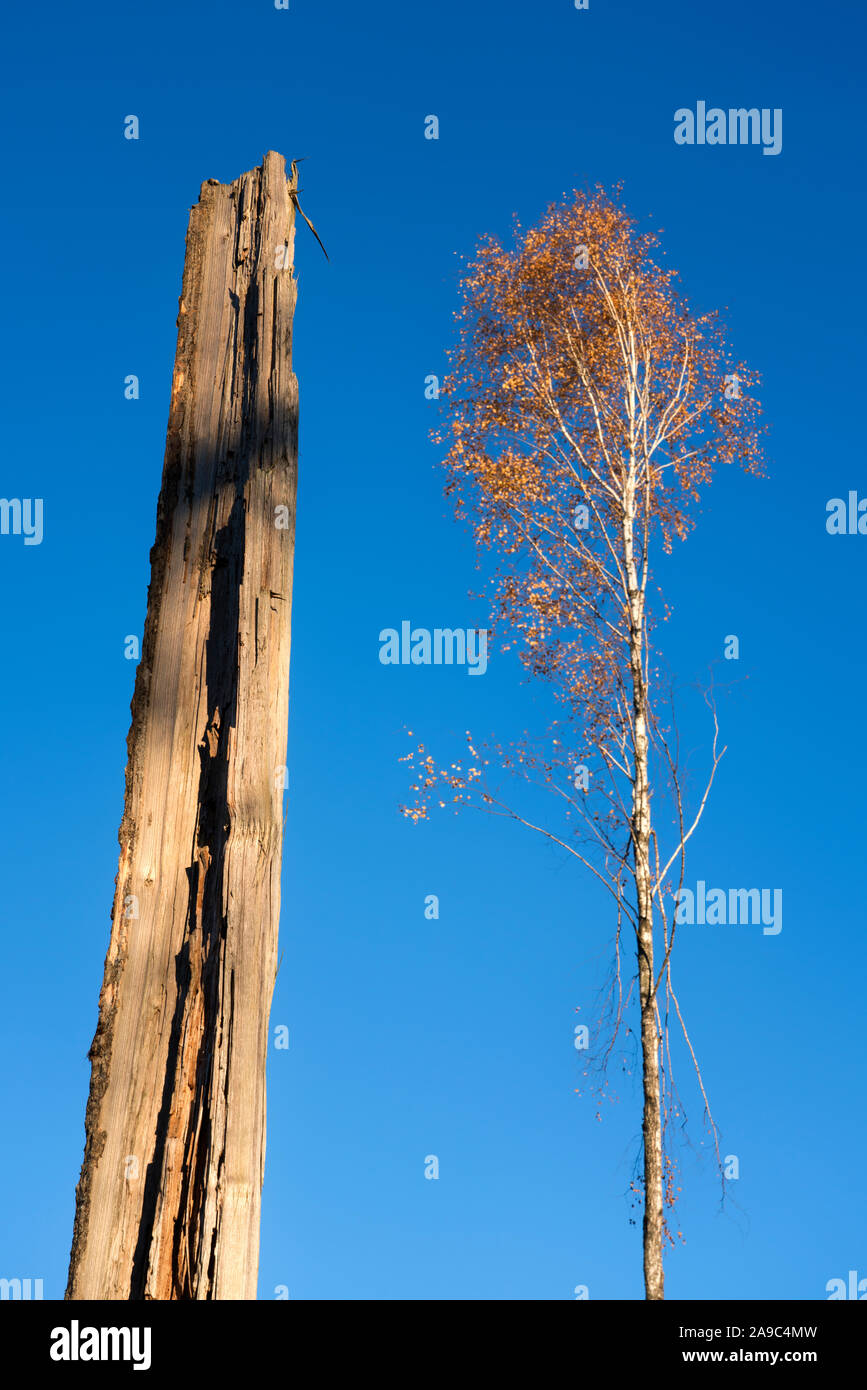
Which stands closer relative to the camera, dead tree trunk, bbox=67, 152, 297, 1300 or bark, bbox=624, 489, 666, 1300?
dead tree trunk, bbox=67, 152, 297, 1300

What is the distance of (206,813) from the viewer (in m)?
2.85

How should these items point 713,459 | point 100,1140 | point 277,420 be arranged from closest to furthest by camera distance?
1. point 100,1140
2. point 277,420
3. point 713,459

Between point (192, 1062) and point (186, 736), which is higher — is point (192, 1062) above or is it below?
below

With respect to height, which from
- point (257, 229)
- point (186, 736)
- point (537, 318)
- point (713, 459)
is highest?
point (537, 318)

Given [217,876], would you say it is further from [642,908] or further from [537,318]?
[537,318]

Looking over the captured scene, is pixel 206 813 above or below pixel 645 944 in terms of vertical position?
below

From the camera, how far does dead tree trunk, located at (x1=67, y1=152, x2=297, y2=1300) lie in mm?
2490

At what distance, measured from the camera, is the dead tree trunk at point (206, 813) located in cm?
249

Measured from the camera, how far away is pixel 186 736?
115 inches

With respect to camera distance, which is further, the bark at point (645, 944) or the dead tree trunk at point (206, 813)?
the bark at point (645, 944)

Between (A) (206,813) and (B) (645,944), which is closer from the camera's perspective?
(A) (206,813)
